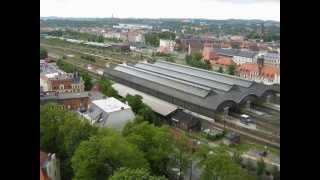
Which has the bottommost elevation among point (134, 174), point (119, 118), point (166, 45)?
point (134, 174)

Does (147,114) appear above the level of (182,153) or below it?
above

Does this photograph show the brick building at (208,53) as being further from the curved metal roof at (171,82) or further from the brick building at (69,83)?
the brick building at (69,83)

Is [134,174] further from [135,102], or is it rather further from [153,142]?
[135,102]

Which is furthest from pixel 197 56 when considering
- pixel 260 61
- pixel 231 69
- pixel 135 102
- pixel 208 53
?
pixel 135 102

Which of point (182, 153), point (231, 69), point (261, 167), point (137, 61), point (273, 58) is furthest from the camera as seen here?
point (182, 153)

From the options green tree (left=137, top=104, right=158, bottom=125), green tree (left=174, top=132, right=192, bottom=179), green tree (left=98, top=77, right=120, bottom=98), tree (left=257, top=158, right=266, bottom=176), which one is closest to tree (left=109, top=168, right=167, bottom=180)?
green tree (left=174, top=132, right=192, bottom=179)
